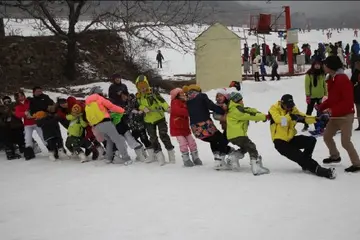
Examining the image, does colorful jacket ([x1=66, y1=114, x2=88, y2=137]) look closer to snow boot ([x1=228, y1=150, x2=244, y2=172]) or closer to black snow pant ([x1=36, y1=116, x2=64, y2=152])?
black snow pant ([x1=36, y1=116, x2=64, y2=152])

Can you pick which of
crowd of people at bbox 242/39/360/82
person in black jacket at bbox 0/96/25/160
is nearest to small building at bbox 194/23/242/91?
crowd of people at bbox 242/39/360/82

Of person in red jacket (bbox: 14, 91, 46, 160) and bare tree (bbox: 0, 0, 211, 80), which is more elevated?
bare tree (bbox: 0, 0, 211, 80)

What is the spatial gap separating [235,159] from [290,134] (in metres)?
1.18

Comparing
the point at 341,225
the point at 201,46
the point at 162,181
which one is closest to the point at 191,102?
the point at 162,181

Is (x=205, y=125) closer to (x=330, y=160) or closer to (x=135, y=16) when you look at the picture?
(x=330, y=160)

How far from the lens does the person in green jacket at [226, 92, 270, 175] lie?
23.3ft

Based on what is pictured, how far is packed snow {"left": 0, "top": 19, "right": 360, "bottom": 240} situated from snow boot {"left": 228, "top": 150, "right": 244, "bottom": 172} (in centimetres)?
21

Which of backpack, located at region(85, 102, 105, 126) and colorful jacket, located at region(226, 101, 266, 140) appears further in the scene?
backpack, located at region(85, 102, 105, 126)

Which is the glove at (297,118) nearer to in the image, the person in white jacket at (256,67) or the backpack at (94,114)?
the backpack at (94,114)

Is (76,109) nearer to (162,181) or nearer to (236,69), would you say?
(162,181)

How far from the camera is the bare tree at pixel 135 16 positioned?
15766mm

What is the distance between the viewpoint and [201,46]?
1809cm

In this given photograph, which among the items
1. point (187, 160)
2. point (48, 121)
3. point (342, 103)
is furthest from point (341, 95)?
point (48, 121)

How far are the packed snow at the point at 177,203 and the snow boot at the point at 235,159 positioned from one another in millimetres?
213
